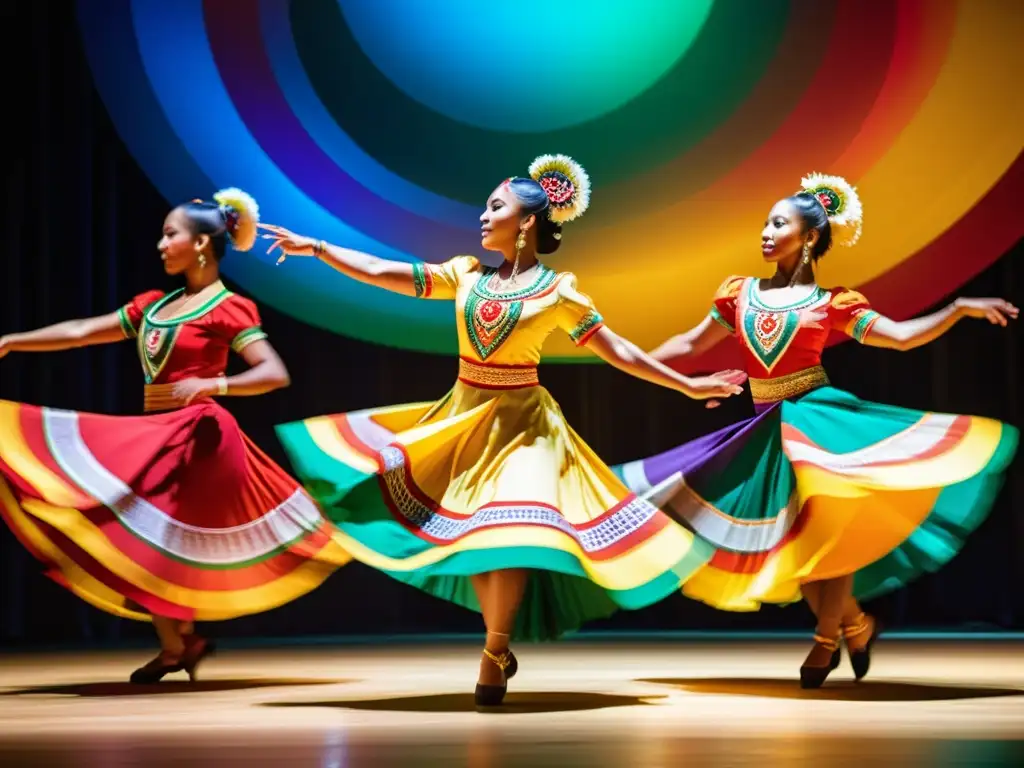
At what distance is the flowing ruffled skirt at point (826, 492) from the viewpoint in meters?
3.67

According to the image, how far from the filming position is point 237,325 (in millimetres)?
4031

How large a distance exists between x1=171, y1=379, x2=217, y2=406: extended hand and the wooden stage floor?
74 centimetres

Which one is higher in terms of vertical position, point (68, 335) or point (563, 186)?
point (563, 186)

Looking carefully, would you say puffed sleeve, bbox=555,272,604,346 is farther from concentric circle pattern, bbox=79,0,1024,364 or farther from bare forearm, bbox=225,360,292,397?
concentric circle pattern, bbox=79,0,1024,364

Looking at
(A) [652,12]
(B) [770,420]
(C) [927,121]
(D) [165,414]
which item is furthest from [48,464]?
(C) [927,121]

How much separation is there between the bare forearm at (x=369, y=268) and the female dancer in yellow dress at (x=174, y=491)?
1.22 ft

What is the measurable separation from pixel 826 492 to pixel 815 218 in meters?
0.82

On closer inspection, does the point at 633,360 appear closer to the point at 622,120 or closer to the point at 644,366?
the point at 644,366

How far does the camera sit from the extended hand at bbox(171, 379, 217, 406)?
383 centimetres

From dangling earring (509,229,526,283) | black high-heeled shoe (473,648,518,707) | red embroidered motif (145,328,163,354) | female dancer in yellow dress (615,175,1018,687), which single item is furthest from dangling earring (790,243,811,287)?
red embroidered motif (145,328,163,354)

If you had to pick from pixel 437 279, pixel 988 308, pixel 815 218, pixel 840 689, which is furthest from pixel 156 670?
pixel 988 308

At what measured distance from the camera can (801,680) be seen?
153 inches

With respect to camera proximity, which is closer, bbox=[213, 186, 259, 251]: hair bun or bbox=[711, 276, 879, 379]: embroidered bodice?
bbox=[711, 276, 879, 379]: embroidered bodice

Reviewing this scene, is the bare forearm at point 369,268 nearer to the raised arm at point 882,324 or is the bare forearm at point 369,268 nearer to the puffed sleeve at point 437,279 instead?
the puffed sleeve at point 437,279
